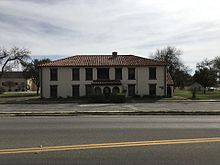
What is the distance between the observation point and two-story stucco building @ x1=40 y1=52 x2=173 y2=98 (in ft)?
202

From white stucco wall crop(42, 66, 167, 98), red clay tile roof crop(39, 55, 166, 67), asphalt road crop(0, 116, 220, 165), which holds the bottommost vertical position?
asphalt road crop(0, 116, 220, 165)

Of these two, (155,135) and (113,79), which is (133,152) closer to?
(155,135)

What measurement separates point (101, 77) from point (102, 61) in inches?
109

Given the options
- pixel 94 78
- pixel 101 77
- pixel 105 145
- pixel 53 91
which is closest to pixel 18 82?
pixel 53 91

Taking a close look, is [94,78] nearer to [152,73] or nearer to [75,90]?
[75,90]

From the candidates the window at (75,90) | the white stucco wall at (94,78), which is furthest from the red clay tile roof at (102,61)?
the window at (75,90)

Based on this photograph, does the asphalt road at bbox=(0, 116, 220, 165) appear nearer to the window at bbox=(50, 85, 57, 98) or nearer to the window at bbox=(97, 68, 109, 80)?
the window at bbox=(97, 68, 109, 80)

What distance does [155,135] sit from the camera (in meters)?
12.4

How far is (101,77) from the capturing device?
2440 inches

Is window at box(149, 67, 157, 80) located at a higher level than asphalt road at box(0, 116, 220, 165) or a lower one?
higher

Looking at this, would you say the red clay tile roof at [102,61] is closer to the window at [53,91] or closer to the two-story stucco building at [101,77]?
the two-story stucco building at [101,77]

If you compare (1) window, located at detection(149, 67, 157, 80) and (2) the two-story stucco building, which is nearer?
(2) the two-story stucco building

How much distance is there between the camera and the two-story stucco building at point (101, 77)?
202ft

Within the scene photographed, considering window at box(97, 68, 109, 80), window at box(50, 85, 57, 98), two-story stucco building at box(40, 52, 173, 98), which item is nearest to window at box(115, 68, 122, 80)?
two-story stucco building at box(40, 52, 173, 98)
